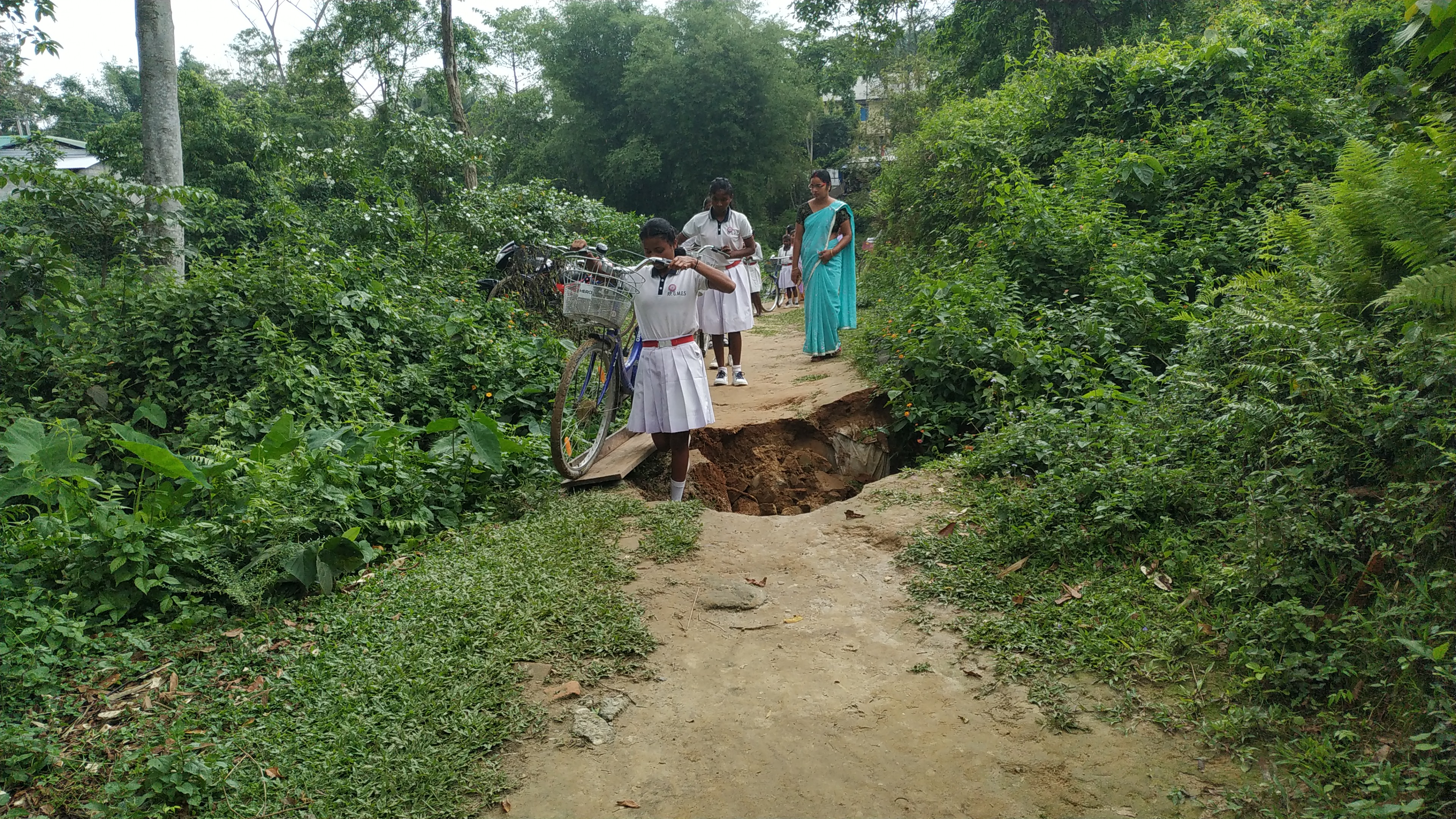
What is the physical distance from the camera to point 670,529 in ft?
14.8

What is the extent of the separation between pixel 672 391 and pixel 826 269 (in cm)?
374

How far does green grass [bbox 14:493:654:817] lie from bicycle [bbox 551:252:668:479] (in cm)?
97

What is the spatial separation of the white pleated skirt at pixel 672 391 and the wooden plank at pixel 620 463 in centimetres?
35

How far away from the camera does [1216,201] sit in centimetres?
759

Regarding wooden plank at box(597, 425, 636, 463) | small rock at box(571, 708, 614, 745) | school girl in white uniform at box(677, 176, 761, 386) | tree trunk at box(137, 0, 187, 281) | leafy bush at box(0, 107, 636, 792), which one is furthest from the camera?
tree trunk at box(137, 0, 187, 281)

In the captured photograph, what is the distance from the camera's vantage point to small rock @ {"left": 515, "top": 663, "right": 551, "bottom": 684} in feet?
10.6

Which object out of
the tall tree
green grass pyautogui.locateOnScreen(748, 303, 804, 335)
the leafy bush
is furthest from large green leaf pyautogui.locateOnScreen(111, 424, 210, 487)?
the tall tree

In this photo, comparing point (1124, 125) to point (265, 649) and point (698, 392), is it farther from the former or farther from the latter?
point (265, 649)

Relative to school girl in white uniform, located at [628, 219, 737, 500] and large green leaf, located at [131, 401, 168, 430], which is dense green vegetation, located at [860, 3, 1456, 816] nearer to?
school girl in white uniform, located at [628, 219, 737, 500]

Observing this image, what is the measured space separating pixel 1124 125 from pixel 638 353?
22.5 ft

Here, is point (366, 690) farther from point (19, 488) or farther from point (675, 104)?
point (675, 104)

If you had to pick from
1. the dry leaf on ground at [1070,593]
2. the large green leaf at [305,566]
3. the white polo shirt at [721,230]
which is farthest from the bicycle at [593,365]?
the dry leaf on ground at [1070,593]

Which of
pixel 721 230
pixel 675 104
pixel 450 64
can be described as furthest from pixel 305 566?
pixel 675 104

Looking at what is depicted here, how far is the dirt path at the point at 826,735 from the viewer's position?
2523 millimetres
